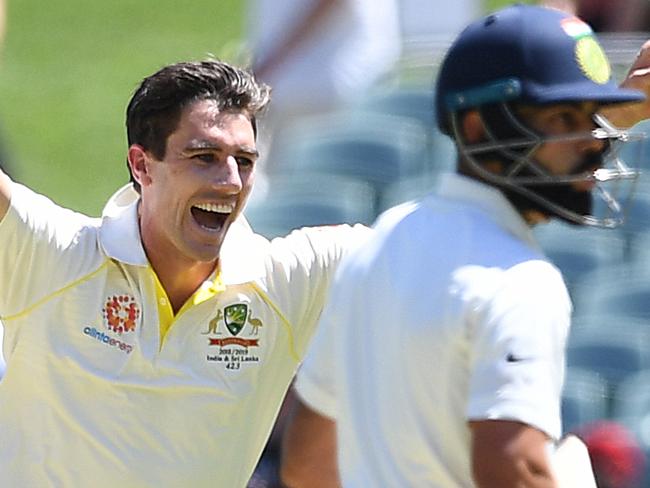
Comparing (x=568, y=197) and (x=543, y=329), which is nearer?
(x=543, y=329)

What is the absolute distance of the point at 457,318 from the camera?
2.73 metres

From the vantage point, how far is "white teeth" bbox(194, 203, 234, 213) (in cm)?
376

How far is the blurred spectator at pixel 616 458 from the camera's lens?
497 cm

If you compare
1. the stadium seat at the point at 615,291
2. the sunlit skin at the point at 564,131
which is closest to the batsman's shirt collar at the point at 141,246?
the sunlit skin at the point at 564,131

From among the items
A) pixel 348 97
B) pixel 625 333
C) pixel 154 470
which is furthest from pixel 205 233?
pixel 348 97

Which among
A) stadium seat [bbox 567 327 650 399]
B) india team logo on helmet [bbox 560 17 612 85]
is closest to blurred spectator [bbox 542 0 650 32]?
stadium seat [bbox 567 327 650 399]

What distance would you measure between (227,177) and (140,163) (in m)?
0.23

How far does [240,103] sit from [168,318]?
0.48 m

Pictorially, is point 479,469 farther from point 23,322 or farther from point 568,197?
point 23,322

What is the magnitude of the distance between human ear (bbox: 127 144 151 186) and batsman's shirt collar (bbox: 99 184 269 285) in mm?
82

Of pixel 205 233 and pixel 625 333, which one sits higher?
pixel 205 233

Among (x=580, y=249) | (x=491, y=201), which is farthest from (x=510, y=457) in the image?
(x=580, y=249)

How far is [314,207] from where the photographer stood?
6930mm

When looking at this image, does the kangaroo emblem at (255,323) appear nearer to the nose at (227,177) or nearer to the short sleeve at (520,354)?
the nose at (227,177)
